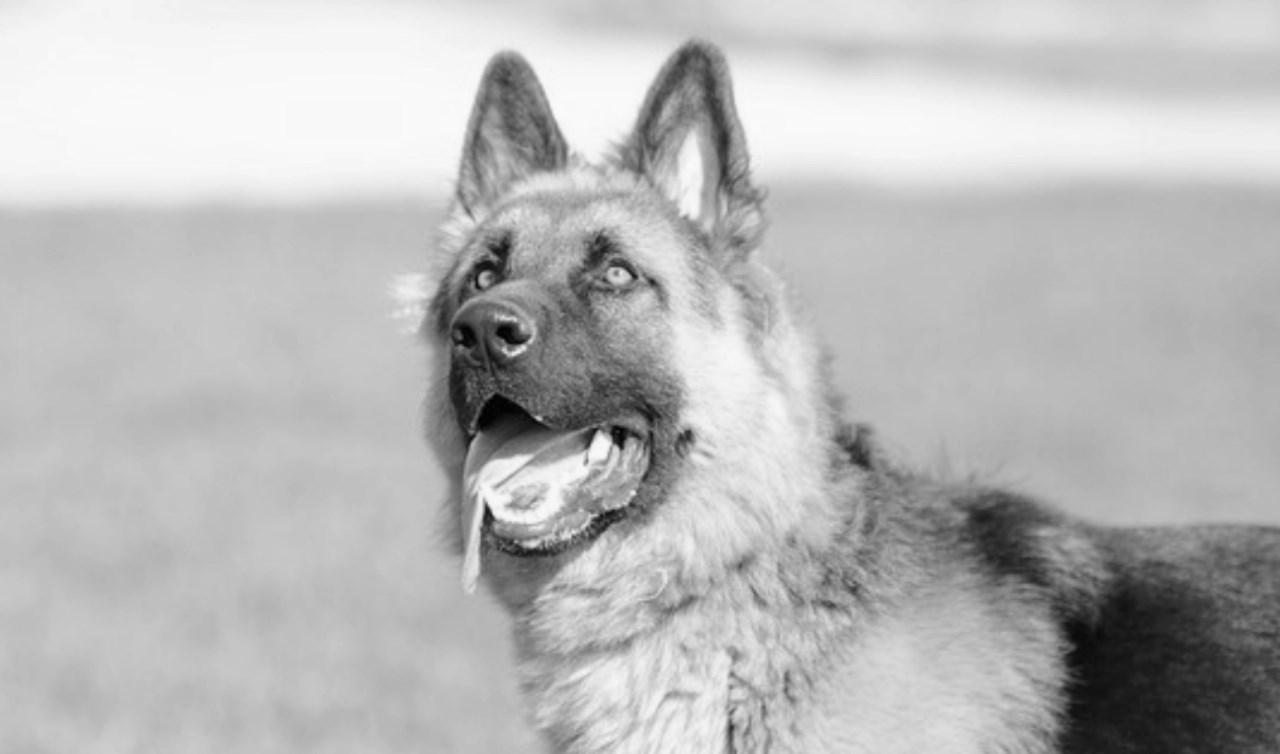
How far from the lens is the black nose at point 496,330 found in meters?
4.76

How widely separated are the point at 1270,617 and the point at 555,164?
7.14ft

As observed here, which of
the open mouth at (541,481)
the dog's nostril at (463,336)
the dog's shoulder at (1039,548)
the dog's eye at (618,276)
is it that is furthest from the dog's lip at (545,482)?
the dog's shoulder at (1039,548)

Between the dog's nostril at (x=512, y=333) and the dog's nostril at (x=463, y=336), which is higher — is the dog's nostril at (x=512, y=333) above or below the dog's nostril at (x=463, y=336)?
above

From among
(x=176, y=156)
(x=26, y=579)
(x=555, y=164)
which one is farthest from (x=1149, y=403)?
(x=176, y=156)

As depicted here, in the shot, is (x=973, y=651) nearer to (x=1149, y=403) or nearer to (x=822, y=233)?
(x=1149, y=403)

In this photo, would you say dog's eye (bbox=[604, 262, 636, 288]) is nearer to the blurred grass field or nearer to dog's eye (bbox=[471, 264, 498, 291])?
dog's eye (bbox=[471, 264, 498, 291])

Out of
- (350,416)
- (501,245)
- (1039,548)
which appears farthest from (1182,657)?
(350,416)

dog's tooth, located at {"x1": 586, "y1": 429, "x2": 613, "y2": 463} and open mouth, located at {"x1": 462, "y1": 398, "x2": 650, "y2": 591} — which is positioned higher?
dog's tooth, located at {"x1": 586, "y1": 429, "x2": 613, "y2": 463}

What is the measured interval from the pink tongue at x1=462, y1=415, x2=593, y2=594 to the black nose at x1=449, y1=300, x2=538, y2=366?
265 mm

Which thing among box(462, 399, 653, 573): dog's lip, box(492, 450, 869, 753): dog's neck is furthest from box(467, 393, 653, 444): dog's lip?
box(492, 450, 869, 753): dog's neck

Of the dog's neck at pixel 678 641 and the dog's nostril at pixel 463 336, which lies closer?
the dog's neck at pixel 678 641

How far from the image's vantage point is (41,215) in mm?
20641

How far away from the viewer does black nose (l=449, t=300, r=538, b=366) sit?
476 centimetres

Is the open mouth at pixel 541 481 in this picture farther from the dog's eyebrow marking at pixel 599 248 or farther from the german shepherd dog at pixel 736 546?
the dog's eyebrow marking at pixel 599 248
